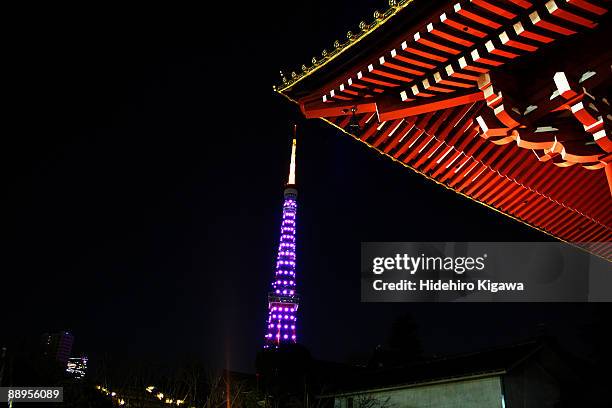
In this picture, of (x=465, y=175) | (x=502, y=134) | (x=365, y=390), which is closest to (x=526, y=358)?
(x=365, y=390)

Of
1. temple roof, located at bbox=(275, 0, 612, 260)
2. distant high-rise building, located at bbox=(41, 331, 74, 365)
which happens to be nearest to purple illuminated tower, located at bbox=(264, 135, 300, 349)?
distant high-rise building, located at bbox=(41, 331, 74, 365)

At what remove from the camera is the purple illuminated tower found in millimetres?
77562

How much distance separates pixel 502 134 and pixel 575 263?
5.27 m

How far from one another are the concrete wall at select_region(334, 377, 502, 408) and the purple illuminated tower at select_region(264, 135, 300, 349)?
54.0m

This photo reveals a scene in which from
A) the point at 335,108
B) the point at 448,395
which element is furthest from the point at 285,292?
the point at 335,108

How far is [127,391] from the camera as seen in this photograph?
43.0 feet

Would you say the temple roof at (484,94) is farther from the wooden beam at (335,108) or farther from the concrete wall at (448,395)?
the concrete wall at (448,395)

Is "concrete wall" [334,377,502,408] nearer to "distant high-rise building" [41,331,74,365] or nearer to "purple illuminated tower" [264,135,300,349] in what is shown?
"distant high-rise building" [41,331,74,365]

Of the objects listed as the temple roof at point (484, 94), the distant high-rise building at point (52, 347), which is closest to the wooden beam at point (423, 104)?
the temple roof at point (484, 94)

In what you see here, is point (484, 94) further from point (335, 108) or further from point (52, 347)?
point (52, 347)

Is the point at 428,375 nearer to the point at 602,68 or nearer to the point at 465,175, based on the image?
the point at 465,175

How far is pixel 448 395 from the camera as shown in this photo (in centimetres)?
1895

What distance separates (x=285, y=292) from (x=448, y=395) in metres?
63.1

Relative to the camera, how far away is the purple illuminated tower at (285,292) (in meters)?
77.6
